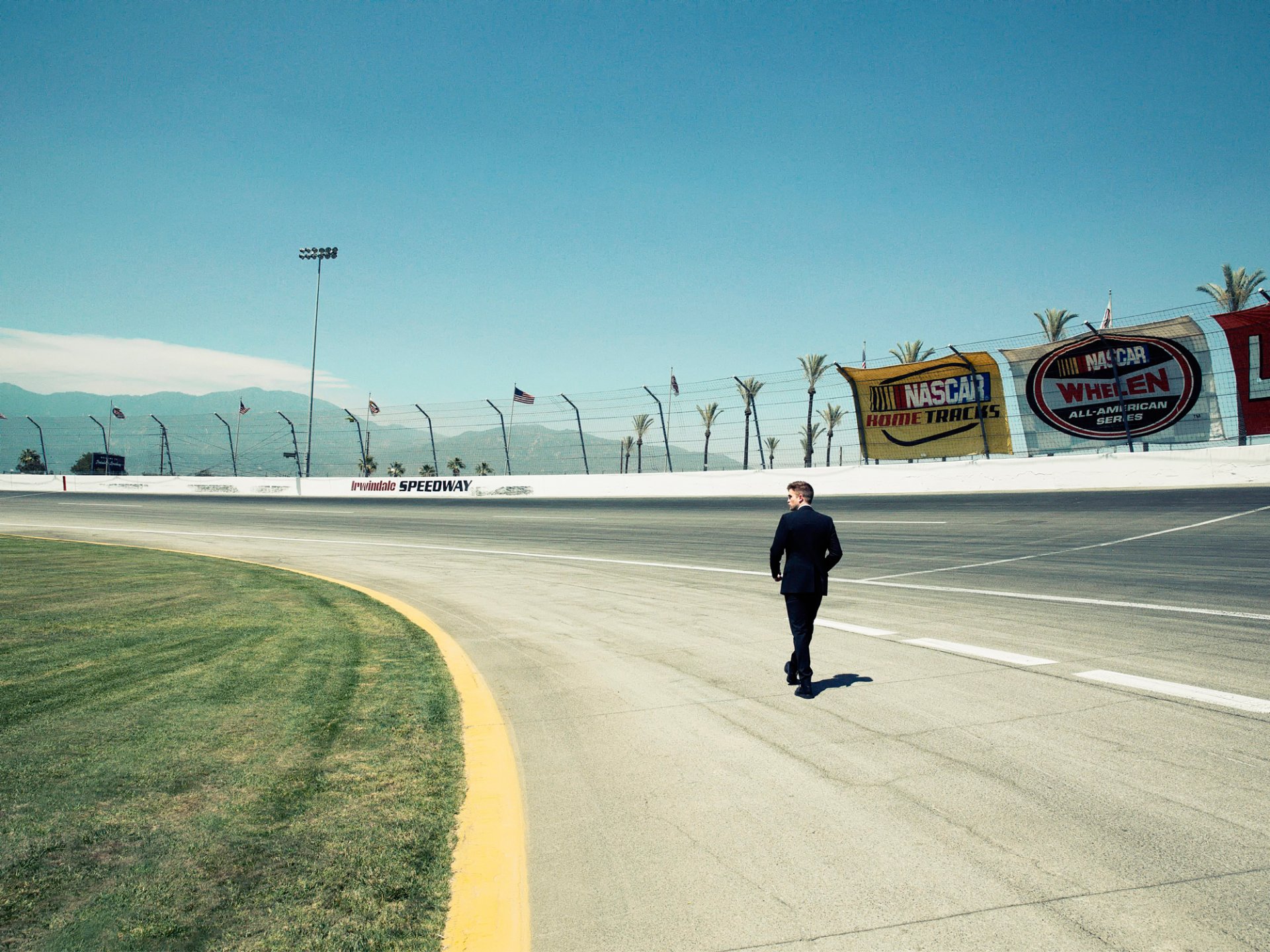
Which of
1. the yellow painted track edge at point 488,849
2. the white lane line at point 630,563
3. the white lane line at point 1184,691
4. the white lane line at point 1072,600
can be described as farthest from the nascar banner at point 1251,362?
the yellow painted track edge at point 488,849

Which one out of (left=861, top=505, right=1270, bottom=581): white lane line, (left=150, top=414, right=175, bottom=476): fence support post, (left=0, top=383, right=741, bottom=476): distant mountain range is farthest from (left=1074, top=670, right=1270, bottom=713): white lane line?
(left=150, top=414, right=175, bottom=476): fence support post

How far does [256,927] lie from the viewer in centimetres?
241

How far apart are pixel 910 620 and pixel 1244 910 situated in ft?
18.3

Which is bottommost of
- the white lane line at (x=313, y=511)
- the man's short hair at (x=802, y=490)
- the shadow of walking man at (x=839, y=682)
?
the shadow of walking man at (x=839, y=682)

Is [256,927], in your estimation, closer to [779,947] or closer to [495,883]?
[495,883]

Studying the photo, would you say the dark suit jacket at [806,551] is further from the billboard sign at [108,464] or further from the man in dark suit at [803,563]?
the billboard sign at [108,464]

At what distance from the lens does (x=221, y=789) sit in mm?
3445

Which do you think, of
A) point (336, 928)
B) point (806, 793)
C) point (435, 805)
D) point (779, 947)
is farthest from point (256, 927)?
point (806, 793)

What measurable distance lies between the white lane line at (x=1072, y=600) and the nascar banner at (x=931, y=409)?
16.2 metres

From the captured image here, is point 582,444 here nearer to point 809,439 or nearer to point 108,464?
point 809,439

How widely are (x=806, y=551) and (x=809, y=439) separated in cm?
2386

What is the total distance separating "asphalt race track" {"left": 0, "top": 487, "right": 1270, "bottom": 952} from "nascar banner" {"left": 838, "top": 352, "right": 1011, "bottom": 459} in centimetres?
1406

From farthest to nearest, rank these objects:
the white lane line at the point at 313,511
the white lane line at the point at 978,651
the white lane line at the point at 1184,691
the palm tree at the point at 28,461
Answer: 1. the palm tree at the point at 28,461
2. the white lane line at the point at 313,511
3. the white lane line at the point at 978,651
4. the white lane line at the point at 1184,691

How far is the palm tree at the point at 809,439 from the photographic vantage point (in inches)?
1078
